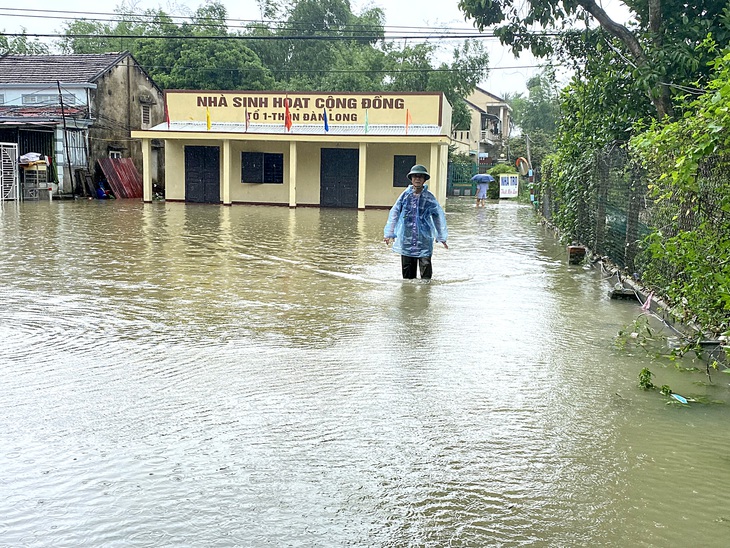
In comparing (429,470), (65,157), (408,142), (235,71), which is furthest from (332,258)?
(235,71)

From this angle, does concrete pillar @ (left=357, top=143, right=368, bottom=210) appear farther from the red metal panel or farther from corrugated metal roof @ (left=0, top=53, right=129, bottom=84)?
corrugated metal roof @ (left=0, top=53, right=129, bottom=84)

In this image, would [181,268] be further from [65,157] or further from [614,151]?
[65,157]

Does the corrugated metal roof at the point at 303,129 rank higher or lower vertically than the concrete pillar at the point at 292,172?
higher

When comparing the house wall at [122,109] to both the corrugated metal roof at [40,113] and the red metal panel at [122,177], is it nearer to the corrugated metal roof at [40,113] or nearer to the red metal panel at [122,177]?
the red metal panel at [122,177]

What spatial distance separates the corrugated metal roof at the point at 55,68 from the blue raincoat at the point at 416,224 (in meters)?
25.6

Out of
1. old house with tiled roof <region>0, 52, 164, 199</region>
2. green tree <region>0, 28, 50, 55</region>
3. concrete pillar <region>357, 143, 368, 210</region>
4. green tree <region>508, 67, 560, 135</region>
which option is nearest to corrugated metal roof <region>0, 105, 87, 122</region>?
old house with tiled roof <region>0, 52, 164, 199</region>

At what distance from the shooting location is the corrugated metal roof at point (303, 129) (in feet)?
96.6

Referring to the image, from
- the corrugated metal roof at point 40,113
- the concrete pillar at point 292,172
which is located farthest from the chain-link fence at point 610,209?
the corrugated metal roof at point 40,113

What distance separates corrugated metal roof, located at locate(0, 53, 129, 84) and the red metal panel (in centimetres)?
353

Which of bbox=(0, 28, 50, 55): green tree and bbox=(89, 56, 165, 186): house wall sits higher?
bbox=(0, 28, 50, 55): green tree

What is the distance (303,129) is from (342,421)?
2618 centimetres

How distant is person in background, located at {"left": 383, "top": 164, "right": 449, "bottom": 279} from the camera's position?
34.0ft

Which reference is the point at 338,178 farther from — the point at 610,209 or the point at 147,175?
the point at 610,209

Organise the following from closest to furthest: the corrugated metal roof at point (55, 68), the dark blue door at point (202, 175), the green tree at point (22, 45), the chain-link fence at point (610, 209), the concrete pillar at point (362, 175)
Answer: the chain-link fence at point (610, 209) → the concrete pillar at point (362, 175) → the dark blue door at point (202, 175) → the corrugated metal roof at point (55, 68) → the green tree at point (22, 45)
